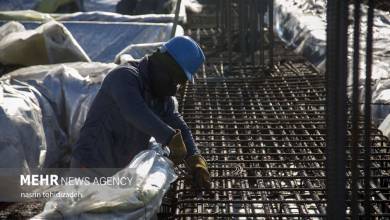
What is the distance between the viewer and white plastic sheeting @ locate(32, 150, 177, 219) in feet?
9.50

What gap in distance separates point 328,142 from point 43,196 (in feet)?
6.55

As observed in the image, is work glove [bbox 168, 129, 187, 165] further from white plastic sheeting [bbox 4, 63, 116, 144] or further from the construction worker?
white plastic sheeting [bbox 4, 63, 116, 144]

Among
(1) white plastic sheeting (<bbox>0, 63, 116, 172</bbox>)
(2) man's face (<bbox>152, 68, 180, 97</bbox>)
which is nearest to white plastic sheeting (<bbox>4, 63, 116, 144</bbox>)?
(1) white plastic sheeting (<bbox>0, 63, 116, 172</bbox>)

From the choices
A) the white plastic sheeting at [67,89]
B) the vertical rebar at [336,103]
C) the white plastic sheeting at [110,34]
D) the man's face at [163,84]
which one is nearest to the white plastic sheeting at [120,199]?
the man's face at [163,84]

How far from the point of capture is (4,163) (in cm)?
464

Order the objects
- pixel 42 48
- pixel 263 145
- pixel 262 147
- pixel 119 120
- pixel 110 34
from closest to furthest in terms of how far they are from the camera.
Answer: pixel 119 120
pixel 262 147
pixel 263 145
pixel 42 48
pixel 110 34

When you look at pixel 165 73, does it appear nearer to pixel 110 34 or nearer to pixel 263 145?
pixel 263 145

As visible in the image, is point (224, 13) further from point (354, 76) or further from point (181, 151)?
point (354, 76)

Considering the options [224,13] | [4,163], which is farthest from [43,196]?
[224,13]

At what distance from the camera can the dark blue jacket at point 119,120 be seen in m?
3.61

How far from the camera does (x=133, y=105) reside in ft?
11.5

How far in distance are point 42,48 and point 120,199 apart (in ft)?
14.1

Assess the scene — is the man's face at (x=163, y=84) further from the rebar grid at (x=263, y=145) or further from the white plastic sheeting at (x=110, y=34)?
the white plastic sheeting at (x=110, y=34)

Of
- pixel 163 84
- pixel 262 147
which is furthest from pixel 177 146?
pixel 262 147
